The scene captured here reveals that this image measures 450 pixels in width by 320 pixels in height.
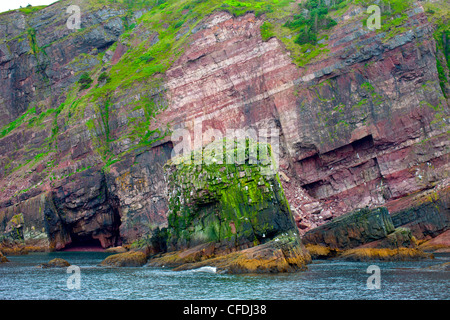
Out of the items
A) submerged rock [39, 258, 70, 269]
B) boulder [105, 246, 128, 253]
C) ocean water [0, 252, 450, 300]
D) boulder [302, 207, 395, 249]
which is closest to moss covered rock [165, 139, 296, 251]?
ocean water [0, 252, 450, 300]

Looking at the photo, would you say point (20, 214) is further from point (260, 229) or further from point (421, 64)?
point (421, 64)

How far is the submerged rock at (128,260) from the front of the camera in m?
53.5

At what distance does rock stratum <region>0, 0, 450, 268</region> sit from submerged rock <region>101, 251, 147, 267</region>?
4.79 metres

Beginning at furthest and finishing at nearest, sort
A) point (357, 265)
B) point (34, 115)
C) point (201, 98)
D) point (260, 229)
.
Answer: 1. point (34, 115)
2. point (201, 98)
3. point (260, 229)
4. point (357, 265)

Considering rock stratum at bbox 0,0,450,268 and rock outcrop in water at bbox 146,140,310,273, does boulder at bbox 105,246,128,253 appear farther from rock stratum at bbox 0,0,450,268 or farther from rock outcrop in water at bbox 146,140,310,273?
rock outcrop in water at bbox 146,140,310,273

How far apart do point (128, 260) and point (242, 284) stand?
77.9 feet

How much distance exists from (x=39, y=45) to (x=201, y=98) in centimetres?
5563

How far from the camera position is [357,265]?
143 ft

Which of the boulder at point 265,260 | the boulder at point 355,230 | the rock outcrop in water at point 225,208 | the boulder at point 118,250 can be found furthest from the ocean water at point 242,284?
the boulder at point 118,250

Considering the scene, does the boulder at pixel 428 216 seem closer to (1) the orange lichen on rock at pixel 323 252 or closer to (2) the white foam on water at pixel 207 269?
(1) the orange lichen on rock at pixel 323 252

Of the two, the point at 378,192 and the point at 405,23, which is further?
the point at 405,23

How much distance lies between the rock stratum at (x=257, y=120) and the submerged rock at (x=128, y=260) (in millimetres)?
4792
